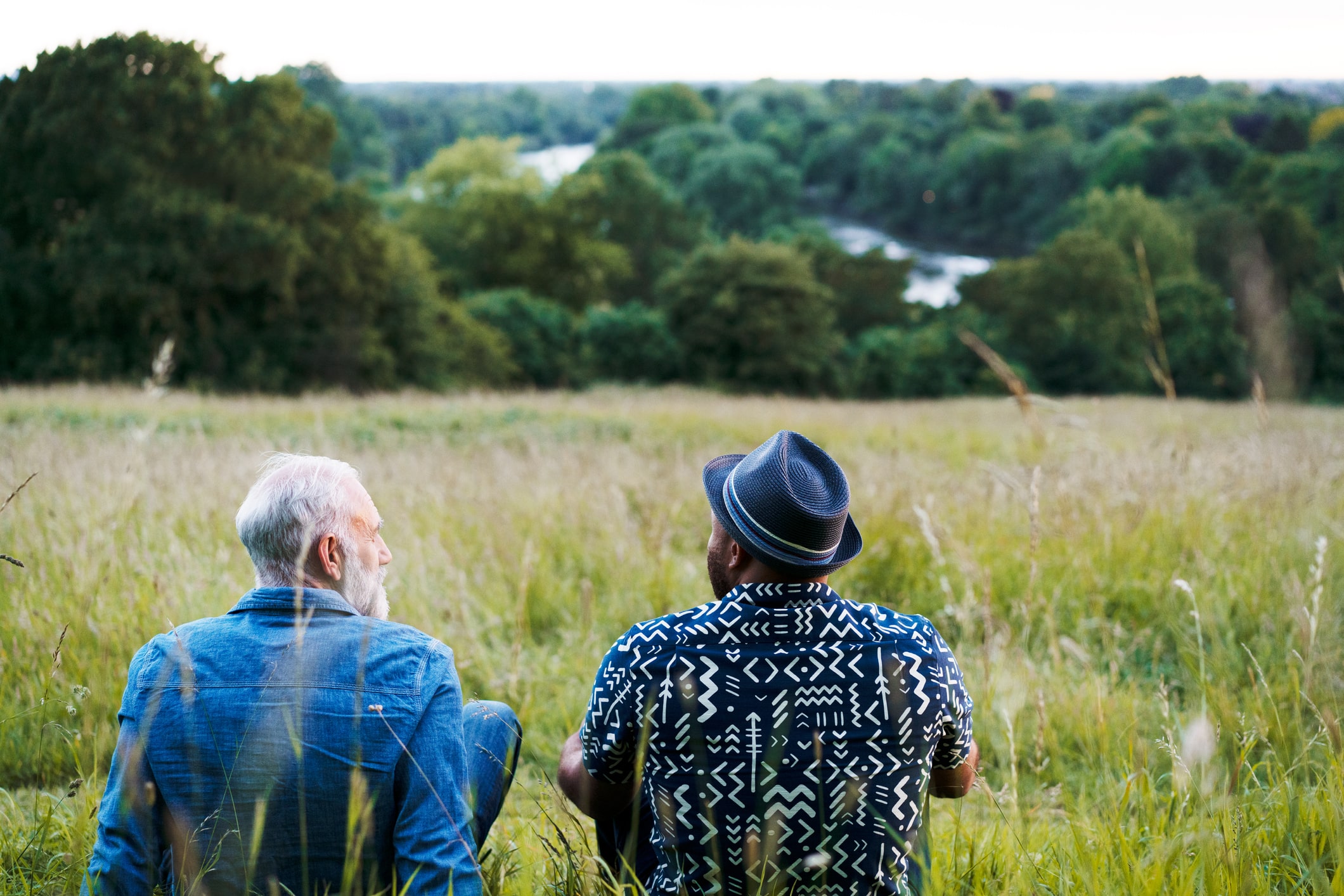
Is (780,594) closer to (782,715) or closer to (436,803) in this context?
(782,715)

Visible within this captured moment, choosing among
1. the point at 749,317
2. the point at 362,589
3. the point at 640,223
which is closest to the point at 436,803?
the point at 362,589

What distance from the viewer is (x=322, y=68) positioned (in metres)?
77.4

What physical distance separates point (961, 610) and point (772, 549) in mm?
2513

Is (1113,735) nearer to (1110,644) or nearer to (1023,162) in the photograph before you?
(1110,644)

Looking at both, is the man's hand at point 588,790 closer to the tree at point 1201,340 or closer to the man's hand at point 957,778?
the man's hand at point 957,778

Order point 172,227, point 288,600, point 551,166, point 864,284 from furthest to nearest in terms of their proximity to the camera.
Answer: point 551,166
point 864,284
point 172,227
point 288,600

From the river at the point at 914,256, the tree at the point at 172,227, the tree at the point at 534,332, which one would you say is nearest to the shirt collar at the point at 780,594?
the tree at the point at 172,227

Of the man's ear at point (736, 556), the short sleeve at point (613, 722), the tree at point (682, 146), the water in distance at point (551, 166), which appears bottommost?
the short sleeve at point (613, 722)

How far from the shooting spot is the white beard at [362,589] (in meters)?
1.86

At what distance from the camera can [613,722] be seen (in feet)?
5.55

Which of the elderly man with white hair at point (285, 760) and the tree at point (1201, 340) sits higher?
the elderly man with white hair at point (285, 760)

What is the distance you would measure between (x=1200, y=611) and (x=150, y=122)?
2709 cm

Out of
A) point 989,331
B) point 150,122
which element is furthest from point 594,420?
point 989,331

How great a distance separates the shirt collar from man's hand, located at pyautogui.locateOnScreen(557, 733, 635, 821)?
1.57 ft
